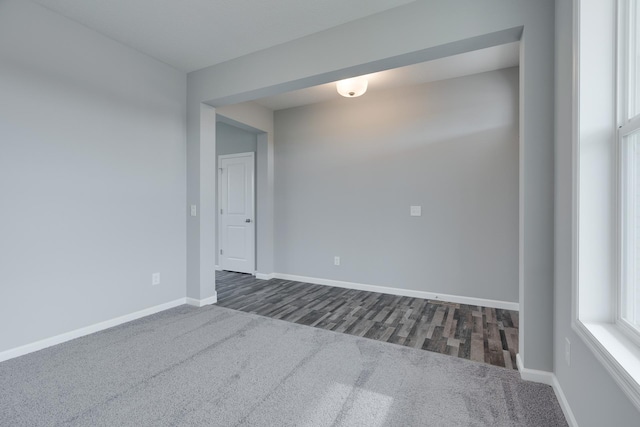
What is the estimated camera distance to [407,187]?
3695 mm

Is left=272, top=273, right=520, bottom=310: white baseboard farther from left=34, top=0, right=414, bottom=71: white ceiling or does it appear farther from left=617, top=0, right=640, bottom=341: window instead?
left=34, top=0, right=414, bottom=71: white ceiling

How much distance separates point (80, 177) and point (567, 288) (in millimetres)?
3599

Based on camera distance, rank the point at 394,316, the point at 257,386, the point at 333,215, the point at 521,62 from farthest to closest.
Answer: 1. the point at 333,215
2. the point at 394,316
3. the point at 521,62
4. the point at 257,386

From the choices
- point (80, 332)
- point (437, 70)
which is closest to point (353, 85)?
point (437, 70)

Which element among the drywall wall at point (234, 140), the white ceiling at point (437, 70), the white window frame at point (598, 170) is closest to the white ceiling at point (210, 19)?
the white ceiling at point (437, 70)

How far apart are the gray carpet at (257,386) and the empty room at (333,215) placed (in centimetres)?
2

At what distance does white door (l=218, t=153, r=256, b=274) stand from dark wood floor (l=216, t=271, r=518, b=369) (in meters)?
0.87

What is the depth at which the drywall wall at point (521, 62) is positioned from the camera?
1820 mm

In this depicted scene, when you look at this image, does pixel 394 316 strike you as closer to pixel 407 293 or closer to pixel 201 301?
pixel 407 293

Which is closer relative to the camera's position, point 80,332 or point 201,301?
point 80,332

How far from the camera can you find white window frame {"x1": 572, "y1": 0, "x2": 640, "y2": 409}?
1.29 metres

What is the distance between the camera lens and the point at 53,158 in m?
2.34

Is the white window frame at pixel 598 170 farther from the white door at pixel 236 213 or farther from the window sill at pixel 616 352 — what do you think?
the white door at pixel 236 213

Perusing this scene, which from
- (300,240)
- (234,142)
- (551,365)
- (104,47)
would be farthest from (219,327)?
(234,142)
